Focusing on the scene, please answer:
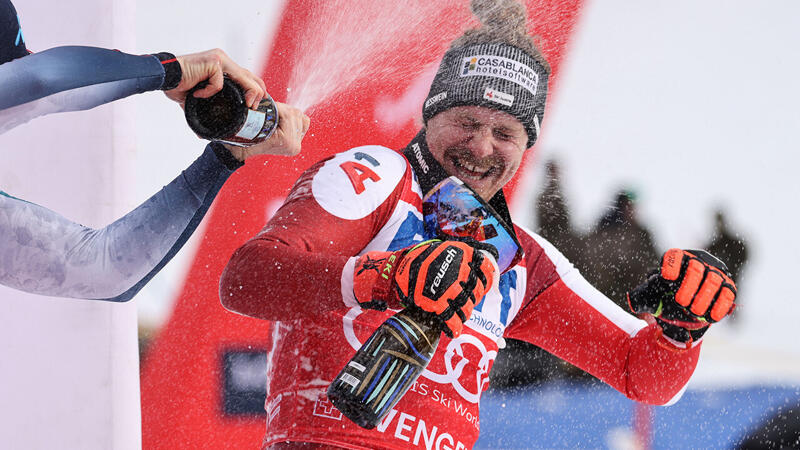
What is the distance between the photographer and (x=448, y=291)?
131 cm

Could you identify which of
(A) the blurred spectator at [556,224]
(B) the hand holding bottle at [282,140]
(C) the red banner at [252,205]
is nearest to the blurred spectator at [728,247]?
(A) the blurred spectator at [556,224]

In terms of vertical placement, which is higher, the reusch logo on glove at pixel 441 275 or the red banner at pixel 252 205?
the reusch logo on glove at pixel 441 275

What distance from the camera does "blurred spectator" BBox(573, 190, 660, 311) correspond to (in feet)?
11.1

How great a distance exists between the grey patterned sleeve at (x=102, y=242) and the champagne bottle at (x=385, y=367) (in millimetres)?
553

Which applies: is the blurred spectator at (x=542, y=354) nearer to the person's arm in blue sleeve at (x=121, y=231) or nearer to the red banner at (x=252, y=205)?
the red banner at (x=252, y=205)

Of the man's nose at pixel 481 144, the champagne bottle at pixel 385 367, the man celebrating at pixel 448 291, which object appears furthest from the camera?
the man's nose at pixel 481 144

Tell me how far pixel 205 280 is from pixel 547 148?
220 cm

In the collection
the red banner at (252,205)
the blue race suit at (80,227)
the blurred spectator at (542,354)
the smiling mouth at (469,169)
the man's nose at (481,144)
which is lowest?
the blurred spectator at (542,354)

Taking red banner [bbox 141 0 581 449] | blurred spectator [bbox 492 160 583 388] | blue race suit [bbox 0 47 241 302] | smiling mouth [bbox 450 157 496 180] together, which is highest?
blue race suit [bbox 0 47 241 302]

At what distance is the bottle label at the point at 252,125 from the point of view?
5.14ft

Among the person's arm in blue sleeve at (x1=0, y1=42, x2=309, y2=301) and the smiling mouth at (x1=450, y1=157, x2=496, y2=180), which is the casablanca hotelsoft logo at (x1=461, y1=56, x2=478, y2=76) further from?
the person's arm in blue sleeve at (x1=0, y1=42, x2=309, y2=301)

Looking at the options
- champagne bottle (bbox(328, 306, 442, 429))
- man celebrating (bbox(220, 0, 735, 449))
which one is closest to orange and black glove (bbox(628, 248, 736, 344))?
man celebrating (bbox(220, 0, 735, 449))

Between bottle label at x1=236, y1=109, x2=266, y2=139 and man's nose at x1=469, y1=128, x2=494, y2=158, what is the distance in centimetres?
59

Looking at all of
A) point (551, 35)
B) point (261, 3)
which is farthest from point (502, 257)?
point (551, 35)
